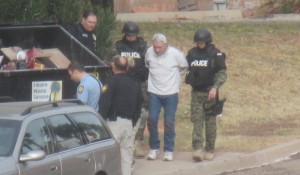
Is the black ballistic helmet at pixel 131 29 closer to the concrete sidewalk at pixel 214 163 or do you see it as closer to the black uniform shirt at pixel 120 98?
the black uniform shirt at pixel 120 98

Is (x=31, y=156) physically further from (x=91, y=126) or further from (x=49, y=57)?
(x=49, y=57)

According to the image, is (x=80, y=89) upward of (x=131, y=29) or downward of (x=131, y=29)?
downward

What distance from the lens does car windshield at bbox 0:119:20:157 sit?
9.46m

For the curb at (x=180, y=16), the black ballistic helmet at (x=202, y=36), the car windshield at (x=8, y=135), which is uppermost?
the black ballistic helmet at (x=202, y=36)

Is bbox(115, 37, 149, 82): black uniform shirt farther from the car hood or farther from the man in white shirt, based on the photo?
the car hood

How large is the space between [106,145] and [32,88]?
2371mm

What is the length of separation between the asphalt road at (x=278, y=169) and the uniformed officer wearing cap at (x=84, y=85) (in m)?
2.90

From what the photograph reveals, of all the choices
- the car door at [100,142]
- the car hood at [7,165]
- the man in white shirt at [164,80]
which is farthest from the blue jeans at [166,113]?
the car hood at [7,165]

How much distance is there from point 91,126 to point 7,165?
1787 mm

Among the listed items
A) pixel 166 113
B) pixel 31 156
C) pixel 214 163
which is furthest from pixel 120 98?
pixel 31 156

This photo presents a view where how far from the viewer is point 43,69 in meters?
13.0

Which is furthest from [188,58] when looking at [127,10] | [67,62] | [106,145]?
[127,10]

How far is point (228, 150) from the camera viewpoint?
50.6 ft

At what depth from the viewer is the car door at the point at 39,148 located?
373 inches
